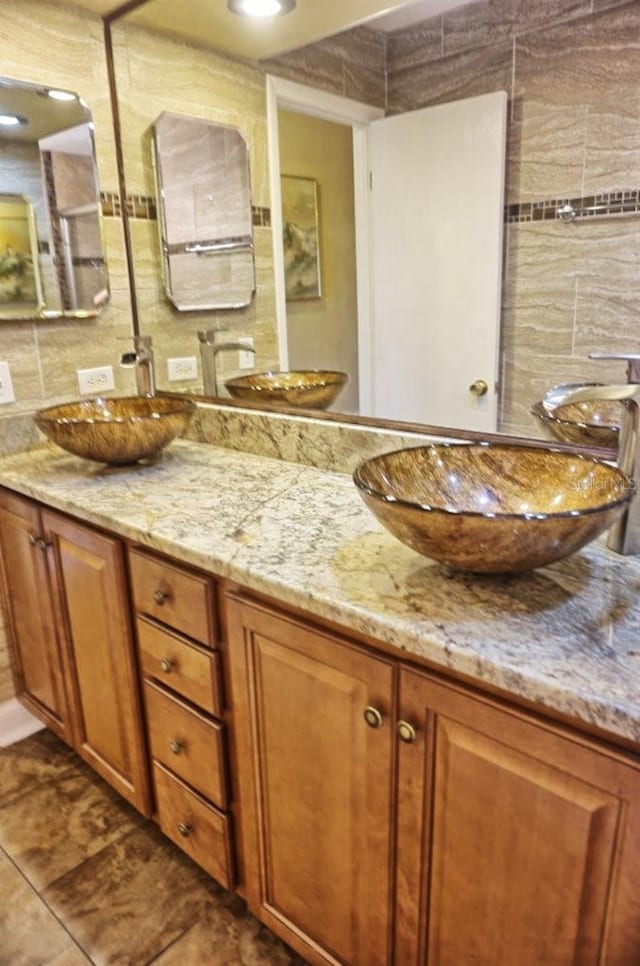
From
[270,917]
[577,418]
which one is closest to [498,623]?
[577,418]

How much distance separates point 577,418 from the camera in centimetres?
130

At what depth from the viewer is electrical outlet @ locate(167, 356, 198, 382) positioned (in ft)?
7.11

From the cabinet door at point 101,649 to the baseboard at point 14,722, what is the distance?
0.44 metres

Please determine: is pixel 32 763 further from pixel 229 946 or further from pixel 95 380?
pixel 95 380

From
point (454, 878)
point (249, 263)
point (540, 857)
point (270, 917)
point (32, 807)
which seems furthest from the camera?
point (249, 263)

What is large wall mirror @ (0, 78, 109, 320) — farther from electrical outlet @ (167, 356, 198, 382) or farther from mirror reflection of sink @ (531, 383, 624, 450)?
mirror reflection of sink @ (531, 383, 624, 450)

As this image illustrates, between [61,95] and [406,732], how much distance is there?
6.42 feet

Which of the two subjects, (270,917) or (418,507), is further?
(270,917)

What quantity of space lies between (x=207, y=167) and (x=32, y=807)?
6.28 feet

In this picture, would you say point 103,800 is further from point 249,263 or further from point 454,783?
point 249,263

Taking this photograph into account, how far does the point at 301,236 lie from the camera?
172 cm

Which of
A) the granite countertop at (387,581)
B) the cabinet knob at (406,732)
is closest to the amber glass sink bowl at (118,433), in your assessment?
the granite countertop at (387,581)

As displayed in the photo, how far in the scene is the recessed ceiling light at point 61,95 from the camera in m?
1.89

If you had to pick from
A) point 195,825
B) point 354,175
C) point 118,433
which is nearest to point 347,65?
point 354,175
